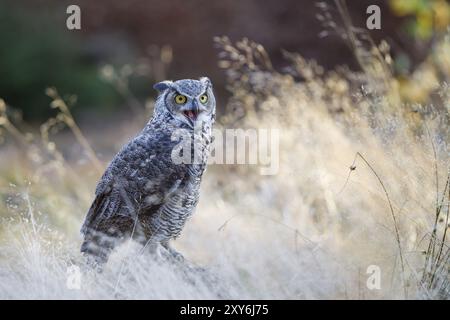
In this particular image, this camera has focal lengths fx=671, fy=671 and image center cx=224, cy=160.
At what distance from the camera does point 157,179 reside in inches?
130

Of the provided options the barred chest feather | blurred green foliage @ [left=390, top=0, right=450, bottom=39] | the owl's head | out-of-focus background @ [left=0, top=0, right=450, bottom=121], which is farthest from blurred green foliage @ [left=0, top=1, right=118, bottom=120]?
the barred chest feather

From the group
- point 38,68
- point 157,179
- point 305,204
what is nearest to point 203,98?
point 157,179

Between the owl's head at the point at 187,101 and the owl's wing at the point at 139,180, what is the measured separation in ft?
0.54

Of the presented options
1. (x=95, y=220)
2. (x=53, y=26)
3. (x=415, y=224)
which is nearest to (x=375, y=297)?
(x=415, y=224)

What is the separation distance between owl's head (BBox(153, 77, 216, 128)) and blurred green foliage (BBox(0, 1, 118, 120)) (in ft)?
24.9

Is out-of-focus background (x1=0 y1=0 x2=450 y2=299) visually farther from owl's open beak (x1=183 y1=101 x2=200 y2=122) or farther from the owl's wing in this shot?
owl's open beak (x1=183 y1=101 x2=200 y2=122)

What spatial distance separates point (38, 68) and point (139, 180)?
317 inches

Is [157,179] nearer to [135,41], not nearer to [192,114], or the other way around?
[192,114]

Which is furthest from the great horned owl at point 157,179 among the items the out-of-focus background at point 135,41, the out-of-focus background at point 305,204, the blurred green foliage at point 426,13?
the out-of-focus background at point 135,41

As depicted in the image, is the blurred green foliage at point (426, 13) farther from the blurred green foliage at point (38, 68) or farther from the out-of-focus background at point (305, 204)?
the blurred green foliage at point (38, 68)

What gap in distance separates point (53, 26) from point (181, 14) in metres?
2.16

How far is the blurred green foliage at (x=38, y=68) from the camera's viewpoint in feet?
34.9

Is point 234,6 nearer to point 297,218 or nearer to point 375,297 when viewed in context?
point 297,218

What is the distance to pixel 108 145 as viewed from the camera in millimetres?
9523
